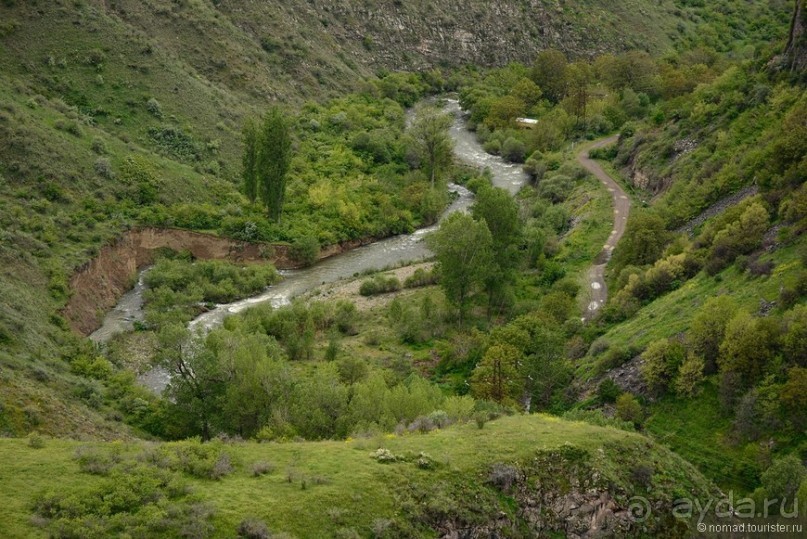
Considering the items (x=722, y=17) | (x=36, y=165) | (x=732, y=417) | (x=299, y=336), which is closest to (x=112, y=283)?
(x=36, y=165)

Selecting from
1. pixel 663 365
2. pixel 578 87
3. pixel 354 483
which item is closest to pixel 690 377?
pixel 663 365

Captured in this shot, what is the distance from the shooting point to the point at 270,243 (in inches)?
Answer: 3187

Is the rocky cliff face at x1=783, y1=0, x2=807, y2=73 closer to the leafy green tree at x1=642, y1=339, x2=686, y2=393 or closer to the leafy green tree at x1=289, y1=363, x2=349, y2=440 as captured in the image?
the leafy green tree at x1=642, y1=339, x2=686, y2=393

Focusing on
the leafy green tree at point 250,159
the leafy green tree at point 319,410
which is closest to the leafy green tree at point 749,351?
the leafy green tree at point 319,410

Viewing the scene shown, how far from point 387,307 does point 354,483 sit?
42.7 m

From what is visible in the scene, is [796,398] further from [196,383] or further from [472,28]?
[472,28]

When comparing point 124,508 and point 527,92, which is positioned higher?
point 527,92

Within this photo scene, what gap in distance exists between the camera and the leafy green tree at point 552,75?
5123 inches

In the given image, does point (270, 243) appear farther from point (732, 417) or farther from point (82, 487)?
point (82, 487)

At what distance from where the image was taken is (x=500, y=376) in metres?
51.9

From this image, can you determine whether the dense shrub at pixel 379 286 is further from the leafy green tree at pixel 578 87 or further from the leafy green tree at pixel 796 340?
the leafy green tree at pixel 578 87

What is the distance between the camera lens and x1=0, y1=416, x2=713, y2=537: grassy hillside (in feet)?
A: 87.9

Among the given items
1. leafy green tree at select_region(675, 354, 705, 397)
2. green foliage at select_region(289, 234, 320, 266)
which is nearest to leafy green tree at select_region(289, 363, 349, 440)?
leafy green tree at select_region(675, 354, 705, 397)

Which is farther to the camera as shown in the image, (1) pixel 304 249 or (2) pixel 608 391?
(1) pixel 304 249
